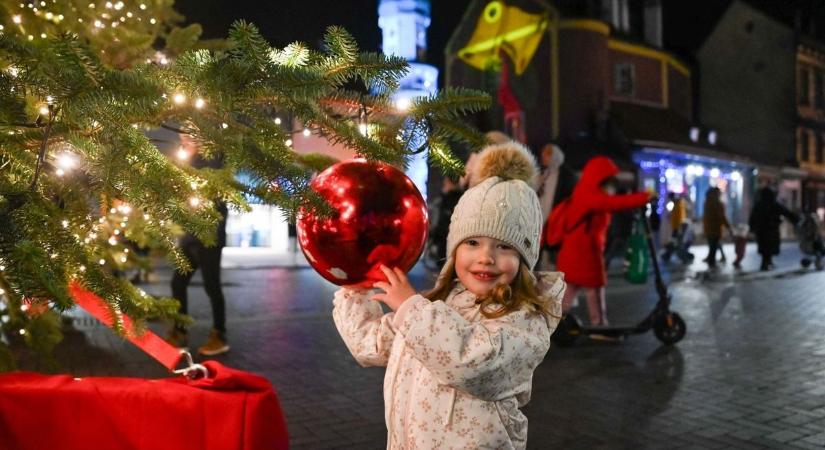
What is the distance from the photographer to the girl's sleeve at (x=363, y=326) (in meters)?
2.17

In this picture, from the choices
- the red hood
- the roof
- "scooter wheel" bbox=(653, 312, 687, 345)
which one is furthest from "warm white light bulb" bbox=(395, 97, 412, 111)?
the roof

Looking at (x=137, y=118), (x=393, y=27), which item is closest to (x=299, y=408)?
(x=137, y=118)

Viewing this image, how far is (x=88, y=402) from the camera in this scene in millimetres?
1782

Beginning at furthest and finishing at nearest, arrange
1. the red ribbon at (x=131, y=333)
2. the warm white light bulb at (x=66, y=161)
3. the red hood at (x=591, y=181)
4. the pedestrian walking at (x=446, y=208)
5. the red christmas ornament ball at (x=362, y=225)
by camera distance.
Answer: the pedestrian walking at (x=446, y=208)
the red hood at (x=591, y=181)
the warm white light bulb at (x=66, y=161)
the red ribbon at (x=131, y=333)
the red christmas ornament ball at (x=362, y=225)

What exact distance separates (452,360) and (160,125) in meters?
1.11

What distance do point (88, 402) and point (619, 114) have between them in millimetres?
26489

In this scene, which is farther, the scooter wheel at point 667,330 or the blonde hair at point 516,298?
the scooter wheel at point 667,330

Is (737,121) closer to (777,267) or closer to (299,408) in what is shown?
(777,267)

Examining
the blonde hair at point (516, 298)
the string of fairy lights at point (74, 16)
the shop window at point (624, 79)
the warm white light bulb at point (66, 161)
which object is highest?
the shop window at point (624, 79)

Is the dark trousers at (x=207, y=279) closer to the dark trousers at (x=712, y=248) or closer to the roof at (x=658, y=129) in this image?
the dark trousers at (x=712, y=248)

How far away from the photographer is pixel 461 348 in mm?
1818

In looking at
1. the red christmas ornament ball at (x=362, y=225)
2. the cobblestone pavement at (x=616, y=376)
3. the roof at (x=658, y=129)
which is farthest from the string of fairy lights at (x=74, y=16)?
the roof at (x=658, y=129)

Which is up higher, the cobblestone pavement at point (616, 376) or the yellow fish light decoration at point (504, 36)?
the yellow fish light decoration at point (504, 36)

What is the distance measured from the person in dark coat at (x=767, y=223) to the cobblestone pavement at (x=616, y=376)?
243 inches
